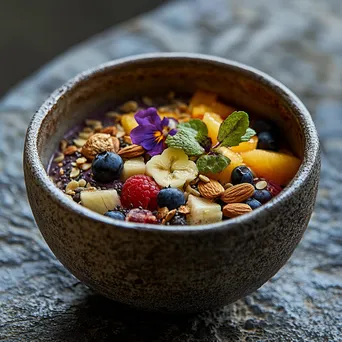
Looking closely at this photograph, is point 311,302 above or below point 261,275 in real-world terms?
below

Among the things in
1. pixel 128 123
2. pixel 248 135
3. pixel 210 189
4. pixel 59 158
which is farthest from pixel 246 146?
pixel 59 158

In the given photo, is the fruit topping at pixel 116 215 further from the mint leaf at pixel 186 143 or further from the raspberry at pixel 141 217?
the mint leaf at pixel 186 143

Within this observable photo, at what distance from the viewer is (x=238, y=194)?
1230 millimetres

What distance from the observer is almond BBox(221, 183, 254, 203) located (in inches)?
48.4

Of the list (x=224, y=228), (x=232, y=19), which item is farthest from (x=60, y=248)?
(x=232, y=19)

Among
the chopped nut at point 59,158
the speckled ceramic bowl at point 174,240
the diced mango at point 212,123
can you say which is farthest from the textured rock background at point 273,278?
the diced mango at point 212,123

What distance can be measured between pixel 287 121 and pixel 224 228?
15.3 inches

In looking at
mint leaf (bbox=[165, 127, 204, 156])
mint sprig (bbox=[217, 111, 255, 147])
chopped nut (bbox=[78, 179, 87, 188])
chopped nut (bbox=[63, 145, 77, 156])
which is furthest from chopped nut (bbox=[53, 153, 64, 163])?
mint sprig (bbox=[217, 111, 255, 147])

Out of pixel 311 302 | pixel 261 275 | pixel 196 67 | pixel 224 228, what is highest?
pixel 196 67

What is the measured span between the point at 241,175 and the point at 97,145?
0.29 metres

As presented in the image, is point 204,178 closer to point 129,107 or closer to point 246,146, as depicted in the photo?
point 246,146

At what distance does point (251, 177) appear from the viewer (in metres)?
1.27

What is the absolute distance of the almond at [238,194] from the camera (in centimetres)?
123

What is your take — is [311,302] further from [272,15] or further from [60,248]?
[272,15]
